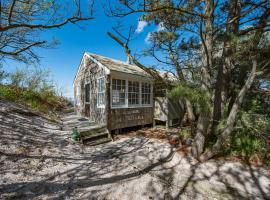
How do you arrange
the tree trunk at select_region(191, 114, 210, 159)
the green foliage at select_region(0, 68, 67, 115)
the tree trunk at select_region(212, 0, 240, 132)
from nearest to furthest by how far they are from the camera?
the tree trunk at select_region(191, 114, 210, 159) → the tree trunk at select_region(212, 0, 240, 132) → the green foliage at select_region(0, 68, 67, 115)

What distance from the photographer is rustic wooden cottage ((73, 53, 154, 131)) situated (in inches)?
259

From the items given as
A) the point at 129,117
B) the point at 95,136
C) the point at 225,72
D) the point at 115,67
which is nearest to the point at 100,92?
the point at 115,67

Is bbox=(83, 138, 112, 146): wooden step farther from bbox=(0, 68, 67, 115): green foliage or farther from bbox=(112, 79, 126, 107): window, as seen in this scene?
bbox=(0, 68, 67, 115): green foliage

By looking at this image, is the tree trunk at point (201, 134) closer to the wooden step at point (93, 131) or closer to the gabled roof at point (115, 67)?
the wooden step at point (93, 131)

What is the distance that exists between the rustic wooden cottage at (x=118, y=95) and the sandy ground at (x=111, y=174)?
1.89m

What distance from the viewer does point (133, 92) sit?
300 inches

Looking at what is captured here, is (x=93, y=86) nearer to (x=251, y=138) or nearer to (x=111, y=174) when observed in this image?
(x=111, y=174)

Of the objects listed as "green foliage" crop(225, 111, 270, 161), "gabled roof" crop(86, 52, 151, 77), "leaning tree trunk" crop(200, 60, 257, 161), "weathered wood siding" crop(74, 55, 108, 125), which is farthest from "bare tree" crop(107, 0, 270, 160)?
"weathered wood siding" crop(74, 55, 108, 125)

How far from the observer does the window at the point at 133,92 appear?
750 centimetres

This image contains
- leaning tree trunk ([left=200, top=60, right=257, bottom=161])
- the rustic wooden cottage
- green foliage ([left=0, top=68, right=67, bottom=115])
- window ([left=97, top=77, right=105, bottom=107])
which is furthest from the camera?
green foliage ([left=0, top=68, right=67, bottom=115])

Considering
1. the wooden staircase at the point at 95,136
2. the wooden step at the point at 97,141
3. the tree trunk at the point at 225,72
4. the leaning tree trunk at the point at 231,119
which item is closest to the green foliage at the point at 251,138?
the leaning tree trunk at the point at 231,119

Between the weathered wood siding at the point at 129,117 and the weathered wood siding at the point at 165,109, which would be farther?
the weathered wood siding at the point at 165,109

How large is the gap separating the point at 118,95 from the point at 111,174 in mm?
4797

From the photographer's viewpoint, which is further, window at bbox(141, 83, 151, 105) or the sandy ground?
window at bbox(141, 83, 151, 105)
